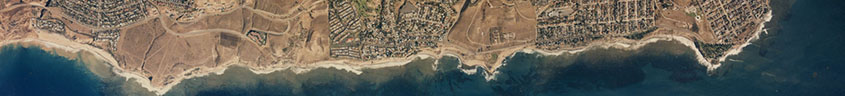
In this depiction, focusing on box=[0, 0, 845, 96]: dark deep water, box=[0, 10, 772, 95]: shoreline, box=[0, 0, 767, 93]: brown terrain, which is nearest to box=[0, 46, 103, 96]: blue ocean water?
box=[0, 10, 772, 95]: shoreline

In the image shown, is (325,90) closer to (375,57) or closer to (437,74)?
(375,57)

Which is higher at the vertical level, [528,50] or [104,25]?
[104,25]

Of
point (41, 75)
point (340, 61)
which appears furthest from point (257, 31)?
point (41, 75)

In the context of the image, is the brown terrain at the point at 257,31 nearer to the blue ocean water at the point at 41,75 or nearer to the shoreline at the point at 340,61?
the shoreline at the point at 340,61

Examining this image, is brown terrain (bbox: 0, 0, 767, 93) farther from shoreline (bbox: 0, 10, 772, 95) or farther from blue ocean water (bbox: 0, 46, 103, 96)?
blue ocean water (bbox: 0, 46, 103, 96)

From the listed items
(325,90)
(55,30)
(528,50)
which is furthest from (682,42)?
(55,30)

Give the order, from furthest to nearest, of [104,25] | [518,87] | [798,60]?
[104,25], [518,87], [798,60]

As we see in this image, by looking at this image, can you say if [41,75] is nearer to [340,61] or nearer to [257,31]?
[257,31]
